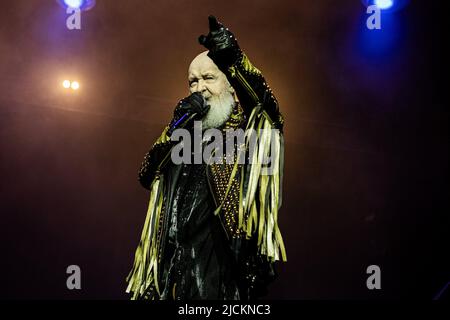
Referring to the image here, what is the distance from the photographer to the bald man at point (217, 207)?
1.68 metres

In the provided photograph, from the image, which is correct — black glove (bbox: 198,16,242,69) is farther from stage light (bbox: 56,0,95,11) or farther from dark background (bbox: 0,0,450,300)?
stage light (bbox: 56,0,95,11)

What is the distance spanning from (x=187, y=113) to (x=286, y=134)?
1494 millimetres

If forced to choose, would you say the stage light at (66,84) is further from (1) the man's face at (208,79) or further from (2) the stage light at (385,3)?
(2) the stage light at (385,3)

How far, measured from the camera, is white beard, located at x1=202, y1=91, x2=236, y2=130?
6.29ft

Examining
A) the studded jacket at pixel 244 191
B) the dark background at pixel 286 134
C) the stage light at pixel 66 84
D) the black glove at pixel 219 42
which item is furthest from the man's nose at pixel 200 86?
the stage light at pixel 66 84

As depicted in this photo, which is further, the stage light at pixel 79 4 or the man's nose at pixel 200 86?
the stage light at pixel 79 4

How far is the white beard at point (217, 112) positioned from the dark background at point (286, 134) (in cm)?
139

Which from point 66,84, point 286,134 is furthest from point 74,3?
point 286,134

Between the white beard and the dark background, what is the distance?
1.39 meters

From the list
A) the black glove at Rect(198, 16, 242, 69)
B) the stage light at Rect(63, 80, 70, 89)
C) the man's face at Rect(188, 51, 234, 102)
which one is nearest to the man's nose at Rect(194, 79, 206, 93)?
the man's face at Rect(188, 51, 234, 102)

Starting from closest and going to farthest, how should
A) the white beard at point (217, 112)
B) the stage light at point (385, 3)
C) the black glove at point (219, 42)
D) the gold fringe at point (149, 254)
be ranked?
the black glove at point (219, 42)
the gold fringe at point (149, 254)
the white beard at point (217, 112)
the stage light at point (385, 3)

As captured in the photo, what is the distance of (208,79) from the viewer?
196 centimetres
